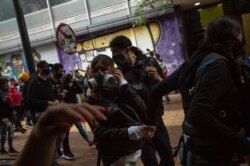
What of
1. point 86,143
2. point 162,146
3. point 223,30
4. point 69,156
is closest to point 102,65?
point 223,30

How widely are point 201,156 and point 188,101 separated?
0.42 meters

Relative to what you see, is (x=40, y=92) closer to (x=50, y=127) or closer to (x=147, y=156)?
(x=147, y=156)

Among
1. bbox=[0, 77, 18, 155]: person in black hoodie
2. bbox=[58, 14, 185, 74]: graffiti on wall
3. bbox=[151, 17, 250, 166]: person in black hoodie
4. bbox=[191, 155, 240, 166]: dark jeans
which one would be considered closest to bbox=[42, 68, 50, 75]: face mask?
bbox=[0, 77, 18, 155]: person in black hoodie

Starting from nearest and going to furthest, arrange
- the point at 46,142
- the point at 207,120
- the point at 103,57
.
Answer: the point at 46,142 → the point at 207,120 → the point at 103,57

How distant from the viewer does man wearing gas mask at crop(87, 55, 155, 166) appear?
10.8 feet

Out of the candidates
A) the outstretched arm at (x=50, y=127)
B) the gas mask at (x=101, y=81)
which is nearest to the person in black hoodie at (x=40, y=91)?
the gas mask at (x=101, y=81)

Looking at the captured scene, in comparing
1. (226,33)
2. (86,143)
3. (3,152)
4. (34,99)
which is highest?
(226,33)

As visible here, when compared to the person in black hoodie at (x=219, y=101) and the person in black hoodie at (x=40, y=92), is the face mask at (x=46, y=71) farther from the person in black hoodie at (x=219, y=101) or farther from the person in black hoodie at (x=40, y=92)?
the person in black hoodie at (x=219, y=101)

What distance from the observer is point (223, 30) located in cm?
273

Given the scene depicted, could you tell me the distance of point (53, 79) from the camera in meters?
8.05

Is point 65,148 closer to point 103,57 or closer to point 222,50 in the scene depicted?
point 103,57

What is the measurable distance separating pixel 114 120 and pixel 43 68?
387cm

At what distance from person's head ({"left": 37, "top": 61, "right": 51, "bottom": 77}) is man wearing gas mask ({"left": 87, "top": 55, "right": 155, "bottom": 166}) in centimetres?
351

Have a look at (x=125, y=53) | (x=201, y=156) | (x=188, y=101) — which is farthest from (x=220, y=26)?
(x=125, y=53)
